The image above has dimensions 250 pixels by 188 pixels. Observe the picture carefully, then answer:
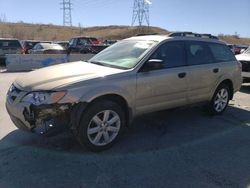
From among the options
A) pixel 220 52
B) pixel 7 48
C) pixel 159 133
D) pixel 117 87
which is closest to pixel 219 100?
pixel 220 52

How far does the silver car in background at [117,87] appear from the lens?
4145 mm

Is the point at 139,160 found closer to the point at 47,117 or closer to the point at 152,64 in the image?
the point at 47,117

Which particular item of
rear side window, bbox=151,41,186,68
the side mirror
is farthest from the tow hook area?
rear side window, bbox=151,41,186,68

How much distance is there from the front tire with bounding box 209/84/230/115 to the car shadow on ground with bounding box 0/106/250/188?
2.60 ft

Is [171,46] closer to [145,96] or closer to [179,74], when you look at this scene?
[179,74]

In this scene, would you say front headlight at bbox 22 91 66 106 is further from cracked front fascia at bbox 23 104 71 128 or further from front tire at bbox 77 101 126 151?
front tire at bbox 77 101 126 151

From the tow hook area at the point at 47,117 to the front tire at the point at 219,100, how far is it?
344 cm

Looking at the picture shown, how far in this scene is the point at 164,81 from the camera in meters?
5.14

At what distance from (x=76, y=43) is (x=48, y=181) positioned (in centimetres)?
2054

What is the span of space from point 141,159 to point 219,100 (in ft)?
9.79

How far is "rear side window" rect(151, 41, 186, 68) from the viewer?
205 inches

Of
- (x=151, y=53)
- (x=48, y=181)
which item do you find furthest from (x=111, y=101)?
(x=48, y=181)

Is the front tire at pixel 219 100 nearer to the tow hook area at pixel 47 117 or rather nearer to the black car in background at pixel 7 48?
the tow hook area at pixel 47 117

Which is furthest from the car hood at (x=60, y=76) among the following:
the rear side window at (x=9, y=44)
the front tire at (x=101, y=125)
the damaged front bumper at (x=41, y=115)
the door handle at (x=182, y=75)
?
the rear side window at (x=9, y=44)
